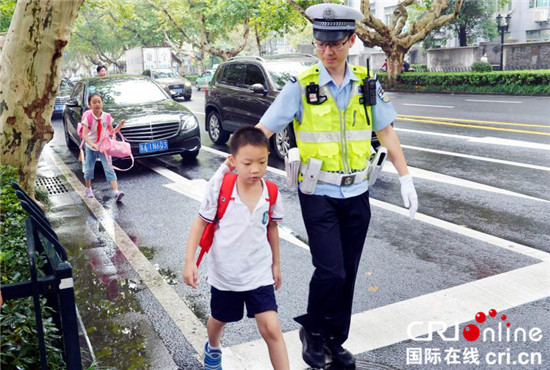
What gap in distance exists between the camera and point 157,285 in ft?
16.3

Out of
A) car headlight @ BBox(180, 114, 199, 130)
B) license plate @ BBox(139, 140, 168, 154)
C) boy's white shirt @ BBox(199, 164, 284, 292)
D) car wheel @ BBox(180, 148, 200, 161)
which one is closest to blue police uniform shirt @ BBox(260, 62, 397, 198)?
boy's white shirt @ BBox(199, 164, 284, 292)

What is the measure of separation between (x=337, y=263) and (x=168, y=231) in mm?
3612

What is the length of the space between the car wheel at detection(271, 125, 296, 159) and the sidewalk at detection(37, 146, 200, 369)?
12.7 feet

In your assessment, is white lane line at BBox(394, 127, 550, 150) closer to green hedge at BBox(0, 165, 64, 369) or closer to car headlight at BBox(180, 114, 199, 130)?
car headlight at BBox(180, 114, 199, 130)

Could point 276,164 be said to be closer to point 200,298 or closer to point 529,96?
point 200,298

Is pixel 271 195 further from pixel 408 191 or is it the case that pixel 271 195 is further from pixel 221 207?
pixel 408 191

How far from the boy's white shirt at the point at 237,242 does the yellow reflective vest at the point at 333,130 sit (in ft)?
1.68

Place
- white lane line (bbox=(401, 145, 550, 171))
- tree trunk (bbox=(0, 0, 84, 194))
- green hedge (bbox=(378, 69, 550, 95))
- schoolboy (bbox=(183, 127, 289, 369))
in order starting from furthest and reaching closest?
1. green hedge (bbox=(378, 69, 550, 95))
2. white lane line (bbox=(401, 145, 550, 171))
3. tree trunk (bbox=(0, 0, 84, 194))
4. schoolboy (bbox=(183, 127, 289, 369))

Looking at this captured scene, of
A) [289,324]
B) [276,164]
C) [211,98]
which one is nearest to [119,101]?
[211,98]

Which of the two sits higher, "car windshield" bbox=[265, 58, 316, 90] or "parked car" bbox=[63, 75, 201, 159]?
"car windshield" bbox=[265, 58, 316, 90]

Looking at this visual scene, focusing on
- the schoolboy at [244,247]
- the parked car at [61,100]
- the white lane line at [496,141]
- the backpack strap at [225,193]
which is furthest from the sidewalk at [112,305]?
the parked car at [61,100]

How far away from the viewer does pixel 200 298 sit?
467cm

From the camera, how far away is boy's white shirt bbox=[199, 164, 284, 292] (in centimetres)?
302

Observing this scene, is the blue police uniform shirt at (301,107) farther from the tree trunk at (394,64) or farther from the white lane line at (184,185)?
the tree trunk at (394,64)
